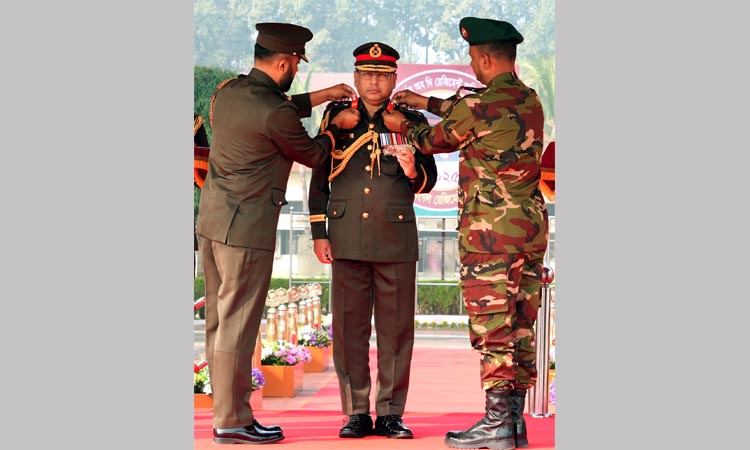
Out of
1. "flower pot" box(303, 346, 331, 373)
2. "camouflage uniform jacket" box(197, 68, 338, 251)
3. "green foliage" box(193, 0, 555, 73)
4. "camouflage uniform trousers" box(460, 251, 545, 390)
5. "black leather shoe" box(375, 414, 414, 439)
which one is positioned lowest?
"flower pot" box(303, 346, 331, 373)

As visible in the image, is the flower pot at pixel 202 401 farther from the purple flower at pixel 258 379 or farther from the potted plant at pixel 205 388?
the purple flower at pixel 258 379

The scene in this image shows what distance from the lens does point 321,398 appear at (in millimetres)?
7848

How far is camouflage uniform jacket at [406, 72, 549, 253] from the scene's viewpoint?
18.1 feet

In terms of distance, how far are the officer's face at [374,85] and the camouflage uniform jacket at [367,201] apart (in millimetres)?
79

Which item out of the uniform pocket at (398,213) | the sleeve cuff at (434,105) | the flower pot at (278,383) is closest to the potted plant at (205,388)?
the flower pot at (278,383)

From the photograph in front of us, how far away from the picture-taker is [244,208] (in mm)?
5570

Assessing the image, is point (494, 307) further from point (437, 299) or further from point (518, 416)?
point (437, 299)

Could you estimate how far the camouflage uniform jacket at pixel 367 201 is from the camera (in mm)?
5902

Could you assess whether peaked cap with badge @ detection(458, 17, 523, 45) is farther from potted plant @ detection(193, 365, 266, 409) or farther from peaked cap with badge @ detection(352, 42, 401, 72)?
potted plant @ detection(193, 365, 266, 409)

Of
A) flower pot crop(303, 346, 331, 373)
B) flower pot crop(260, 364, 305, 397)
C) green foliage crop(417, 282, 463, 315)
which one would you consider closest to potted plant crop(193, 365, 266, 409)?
flower pot crop(260, 364, 305, 397)

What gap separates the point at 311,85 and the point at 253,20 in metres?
1.07

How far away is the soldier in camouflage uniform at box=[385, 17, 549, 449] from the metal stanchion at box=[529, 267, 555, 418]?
1.16 m

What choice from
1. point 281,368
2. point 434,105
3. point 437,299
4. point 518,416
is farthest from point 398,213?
point 437,299

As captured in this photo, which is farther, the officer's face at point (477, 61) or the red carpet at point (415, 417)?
the red carpet at point (415, 417)
